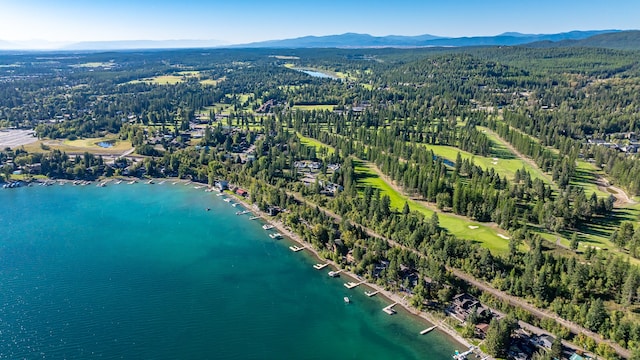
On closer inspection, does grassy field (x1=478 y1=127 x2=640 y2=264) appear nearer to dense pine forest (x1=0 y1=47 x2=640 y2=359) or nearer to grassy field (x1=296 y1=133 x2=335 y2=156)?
dense pine forest (x1=0 y1=47 x2=640 y2=359)

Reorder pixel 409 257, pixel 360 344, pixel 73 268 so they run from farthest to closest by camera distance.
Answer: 1. pixel 73 268
2. pixel 409 257
3. pixel 360 344

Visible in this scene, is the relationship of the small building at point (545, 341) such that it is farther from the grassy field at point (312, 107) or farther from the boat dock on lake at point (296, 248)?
the grassy field at point (312, 107)

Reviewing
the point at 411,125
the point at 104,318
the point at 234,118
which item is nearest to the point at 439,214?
the point at 104,318

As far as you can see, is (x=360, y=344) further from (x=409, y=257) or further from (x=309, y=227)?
(x=309, y=227)

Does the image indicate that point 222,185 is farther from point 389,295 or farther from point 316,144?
point 389,295

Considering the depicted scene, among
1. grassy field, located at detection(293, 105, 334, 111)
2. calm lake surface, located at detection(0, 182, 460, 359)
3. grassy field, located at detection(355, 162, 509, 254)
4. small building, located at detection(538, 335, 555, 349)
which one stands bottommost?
calm lake surface, located at detection(0, 182, 460, 359)

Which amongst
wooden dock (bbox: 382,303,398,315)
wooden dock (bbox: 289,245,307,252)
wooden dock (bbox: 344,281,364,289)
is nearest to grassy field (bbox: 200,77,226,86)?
wooden dock (bbox: 289,245,307,252)
